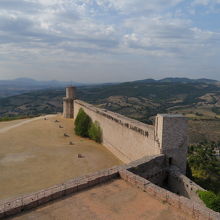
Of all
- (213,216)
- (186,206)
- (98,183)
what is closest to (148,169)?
(98,183)

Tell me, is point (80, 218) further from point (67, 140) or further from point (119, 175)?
point (67, 140)

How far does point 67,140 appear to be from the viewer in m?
27.8

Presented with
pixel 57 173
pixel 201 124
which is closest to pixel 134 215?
pixel 57 173

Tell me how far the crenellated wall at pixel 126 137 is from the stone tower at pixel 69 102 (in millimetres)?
13434

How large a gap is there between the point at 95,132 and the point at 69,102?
47.0 feet

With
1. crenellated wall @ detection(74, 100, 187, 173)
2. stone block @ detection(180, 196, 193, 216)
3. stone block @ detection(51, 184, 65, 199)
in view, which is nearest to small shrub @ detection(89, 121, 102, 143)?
crenellated wall @ detection(74, 100, 187, 173)

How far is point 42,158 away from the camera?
21406mm

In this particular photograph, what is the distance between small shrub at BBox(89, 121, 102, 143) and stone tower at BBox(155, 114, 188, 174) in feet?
40.8

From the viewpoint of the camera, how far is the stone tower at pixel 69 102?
40.2m

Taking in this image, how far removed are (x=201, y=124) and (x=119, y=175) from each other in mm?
71591

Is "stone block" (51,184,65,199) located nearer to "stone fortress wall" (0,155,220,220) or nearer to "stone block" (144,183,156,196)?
"stone fortress wall" (0,155,220,220)

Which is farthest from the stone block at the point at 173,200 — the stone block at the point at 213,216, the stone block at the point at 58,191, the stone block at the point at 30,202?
the stone block at the point at 30,202

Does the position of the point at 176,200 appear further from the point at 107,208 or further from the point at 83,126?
the point at 83,126

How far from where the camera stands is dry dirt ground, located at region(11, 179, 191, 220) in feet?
26.6
